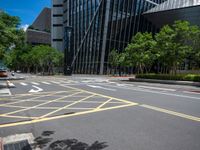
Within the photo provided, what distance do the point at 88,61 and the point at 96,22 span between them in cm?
1069

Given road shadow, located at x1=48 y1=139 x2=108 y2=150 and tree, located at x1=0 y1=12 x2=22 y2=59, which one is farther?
tree, located at x1=0 y1=12 x2=22 y2=59

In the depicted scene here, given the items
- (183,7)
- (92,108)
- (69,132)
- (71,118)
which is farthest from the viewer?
(183,7)

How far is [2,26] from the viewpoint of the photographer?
18797 millimetres

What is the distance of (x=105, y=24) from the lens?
184ft

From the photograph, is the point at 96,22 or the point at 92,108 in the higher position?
the point at 96,22

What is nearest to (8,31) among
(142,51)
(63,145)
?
(63,145)

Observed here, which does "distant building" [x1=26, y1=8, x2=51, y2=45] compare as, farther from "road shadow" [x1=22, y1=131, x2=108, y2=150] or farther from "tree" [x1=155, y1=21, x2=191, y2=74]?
"road shadow" [x1=22, y1=131, x2=108, y2=150]

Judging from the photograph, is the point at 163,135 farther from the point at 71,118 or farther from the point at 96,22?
the point at 96,22

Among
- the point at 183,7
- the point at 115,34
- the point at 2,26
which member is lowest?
the point at 2,26

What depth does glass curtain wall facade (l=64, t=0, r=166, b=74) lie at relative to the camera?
5684cm

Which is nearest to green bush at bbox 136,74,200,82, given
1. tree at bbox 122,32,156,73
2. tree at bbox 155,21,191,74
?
tree at bbox 155,21,191,74

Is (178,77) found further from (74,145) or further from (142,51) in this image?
(74,145)

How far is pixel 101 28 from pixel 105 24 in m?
1.44

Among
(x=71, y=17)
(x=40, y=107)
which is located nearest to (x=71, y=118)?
(x=40, y=107)
